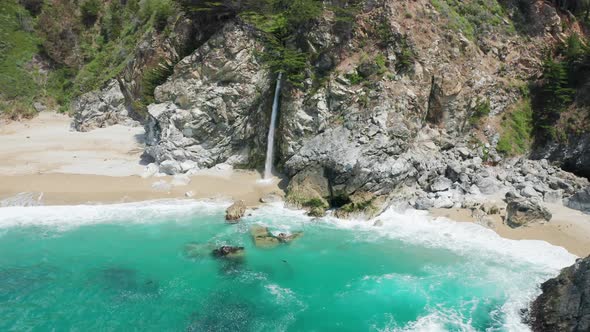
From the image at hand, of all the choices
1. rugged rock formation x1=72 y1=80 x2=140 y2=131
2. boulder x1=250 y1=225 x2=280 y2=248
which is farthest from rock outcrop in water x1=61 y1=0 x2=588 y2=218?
rugged rock formation x1=72 y1=80 x2=140 y2=131

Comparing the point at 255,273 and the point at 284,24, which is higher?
the point at 284,24

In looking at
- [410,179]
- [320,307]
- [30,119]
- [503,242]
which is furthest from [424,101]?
[30,119]

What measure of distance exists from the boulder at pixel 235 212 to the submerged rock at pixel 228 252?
3136mm

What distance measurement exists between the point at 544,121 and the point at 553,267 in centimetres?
1498

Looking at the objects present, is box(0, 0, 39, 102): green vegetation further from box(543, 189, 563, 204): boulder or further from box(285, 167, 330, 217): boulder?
box(543, 189, 563, 204): boulder

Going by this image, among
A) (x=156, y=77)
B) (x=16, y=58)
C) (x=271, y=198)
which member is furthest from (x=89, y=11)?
(x=271, y=198)

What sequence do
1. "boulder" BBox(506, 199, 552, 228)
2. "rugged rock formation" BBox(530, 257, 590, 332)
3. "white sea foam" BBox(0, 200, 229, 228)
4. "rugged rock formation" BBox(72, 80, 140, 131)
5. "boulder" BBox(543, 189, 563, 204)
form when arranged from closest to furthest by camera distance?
"rugged rock formation" BBox(530, 257, 590, 332) < "boulder" BBox(506, 199, 552, 228) < "white sea foam" BBox(0, 200, 229, 228) < "boulder" BBox(543, 189, 563, 204) < "rugged rock formation" BBox(72, 80, 140, 131)

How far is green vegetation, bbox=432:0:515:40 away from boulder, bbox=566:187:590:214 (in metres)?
13.5

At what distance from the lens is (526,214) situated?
20.7 metres

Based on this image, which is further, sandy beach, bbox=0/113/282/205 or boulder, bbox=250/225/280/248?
sandy beach, bbox=0/113/282/205

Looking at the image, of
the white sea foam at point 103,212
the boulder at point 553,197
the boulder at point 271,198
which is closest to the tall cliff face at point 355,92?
the boulder at point 271,198

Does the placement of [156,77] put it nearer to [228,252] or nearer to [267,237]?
[267,237]

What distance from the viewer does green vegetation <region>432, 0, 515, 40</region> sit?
29250 mm

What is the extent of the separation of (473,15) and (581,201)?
53.2ft
